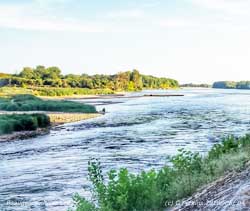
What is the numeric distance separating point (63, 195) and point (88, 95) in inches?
5014

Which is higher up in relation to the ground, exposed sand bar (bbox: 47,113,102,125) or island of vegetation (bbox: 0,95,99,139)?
island of vegetation (bbox: 0,95,99,139)

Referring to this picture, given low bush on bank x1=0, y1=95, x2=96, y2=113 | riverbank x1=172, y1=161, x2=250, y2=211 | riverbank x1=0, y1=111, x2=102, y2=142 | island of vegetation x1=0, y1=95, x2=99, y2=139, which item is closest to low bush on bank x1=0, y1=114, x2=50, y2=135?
island of vegetation x1=0, y1=95, x2=99, y2=139

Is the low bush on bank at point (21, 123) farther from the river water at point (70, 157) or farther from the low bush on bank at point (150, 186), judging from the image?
the low bush on bank at point (150, 186)

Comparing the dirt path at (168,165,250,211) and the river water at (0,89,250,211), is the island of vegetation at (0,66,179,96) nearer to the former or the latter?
the river water at (0,89,250,211)

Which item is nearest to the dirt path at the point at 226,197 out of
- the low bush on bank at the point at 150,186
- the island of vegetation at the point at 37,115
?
the low bush on bank at the point at 150,186

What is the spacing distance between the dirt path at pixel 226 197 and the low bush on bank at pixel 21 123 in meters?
33.4

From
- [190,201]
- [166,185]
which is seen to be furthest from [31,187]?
[190,201]

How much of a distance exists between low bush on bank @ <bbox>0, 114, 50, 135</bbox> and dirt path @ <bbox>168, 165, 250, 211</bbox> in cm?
3335

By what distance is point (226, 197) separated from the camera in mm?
6262

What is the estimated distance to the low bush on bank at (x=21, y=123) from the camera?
1559 inches

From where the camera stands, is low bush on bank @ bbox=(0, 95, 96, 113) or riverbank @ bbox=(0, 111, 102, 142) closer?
riverbank @ bbox=(0, 111, 102, 142)

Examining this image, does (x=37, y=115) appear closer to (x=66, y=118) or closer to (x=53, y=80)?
(x=66, y=118)

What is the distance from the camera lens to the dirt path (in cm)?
583

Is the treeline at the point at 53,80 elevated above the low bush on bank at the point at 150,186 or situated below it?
above
